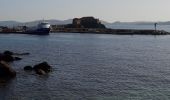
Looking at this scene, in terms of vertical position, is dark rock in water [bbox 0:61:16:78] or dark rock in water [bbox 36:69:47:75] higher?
dark rock in water [bbox 0:61:16:78]

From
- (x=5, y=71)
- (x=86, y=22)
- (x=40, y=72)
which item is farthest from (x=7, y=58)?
(x=86, y=22)

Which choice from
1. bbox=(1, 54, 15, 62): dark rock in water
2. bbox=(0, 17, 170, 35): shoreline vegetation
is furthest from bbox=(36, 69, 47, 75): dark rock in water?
bbox=(0, 17, 170, 35): shoreline vegetation

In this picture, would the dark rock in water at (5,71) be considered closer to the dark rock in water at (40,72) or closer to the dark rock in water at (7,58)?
the dark rock in water at (40,72)

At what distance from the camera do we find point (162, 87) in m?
33.7

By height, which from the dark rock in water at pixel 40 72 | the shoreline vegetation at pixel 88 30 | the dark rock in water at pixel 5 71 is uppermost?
the shoreline vegetation at pixel 88 30

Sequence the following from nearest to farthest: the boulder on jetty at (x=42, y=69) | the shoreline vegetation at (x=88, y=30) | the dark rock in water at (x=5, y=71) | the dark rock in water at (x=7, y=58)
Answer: the dark rock in water at (x=5, y=71), the boulder on jetty at (x=42, y=69), the dark rock in water at (x=7, y=58), the shoreline vegetation at (x=88, y=30)

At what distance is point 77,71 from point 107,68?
4.62 m

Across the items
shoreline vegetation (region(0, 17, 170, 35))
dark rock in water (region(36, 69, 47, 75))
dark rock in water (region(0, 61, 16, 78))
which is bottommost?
dark rock in water (region(36, 69, 47, 75))

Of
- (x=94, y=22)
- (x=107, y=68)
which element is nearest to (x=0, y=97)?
(x=107, y=68)

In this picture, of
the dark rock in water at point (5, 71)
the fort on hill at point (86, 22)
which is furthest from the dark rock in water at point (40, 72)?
the fort on hill at point (86, 22)

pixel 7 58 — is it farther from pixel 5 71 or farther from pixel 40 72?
pixel 5 71

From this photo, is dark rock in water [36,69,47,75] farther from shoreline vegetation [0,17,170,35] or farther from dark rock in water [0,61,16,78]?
shoreline vegetation [0,17,170,35]

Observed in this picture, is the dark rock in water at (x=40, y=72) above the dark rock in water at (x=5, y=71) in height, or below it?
below

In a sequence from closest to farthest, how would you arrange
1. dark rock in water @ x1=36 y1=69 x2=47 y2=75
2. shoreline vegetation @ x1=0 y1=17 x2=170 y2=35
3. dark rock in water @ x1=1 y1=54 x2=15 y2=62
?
dark rock in water @ x1=36 y1=69 x2=47 y2=75 < dark rock in water @ x1=1 y1=54 x2=15 y2=62 < shoreline vegetation @ x1=0 y1=17 x2=170 y2=35
